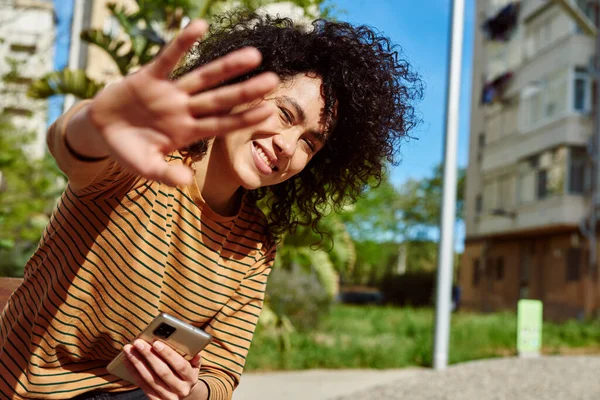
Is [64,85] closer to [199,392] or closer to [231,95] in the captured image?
[199,392]

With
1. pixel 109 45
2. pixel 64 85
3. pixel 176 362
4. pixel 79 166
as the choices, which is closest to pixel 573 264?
pixel 109 45

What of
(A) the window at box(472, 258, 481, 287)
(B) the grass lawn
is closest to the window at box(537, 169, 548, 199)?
(A) the window at box(472, 258, 481, 287)

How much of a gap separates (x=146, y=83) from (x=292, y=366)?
776cm

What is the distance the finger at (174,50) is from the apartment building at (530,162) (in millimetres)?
21183

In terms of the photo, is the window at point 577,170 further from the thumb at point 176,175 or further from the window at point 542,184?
the thumb at point 176,175

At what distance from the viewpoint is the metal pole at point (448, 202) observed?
857cm

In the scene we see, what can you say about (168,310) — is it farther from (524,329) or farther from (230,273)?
(524,329)

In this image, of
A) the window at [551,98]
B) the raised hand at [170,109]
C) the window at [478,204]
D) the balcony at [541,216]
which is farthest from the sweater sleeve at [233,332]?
the window at [478,204]

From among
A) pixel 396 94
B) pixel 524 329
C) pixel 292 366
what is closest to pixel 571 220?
pixel 524 329

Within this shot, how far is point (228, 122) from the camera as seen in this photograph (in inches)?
41.4

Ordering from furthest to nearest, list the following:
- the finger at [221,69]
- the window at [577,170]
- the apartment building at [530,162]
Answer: the window at [577,170]
the apartment building at [530,162]
the finger at [221,69]

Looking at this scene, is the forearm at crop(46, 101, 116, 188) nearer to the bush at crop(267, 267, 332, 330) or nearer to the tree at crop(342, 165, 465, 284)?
the bush at crop(267, 267, 332, 330)

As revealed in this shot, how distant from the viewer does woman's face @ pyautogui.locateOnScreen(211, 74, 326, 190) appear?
1701 mm

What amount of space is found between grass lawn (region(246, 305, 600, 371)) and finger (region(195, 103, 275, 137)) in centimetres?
756
